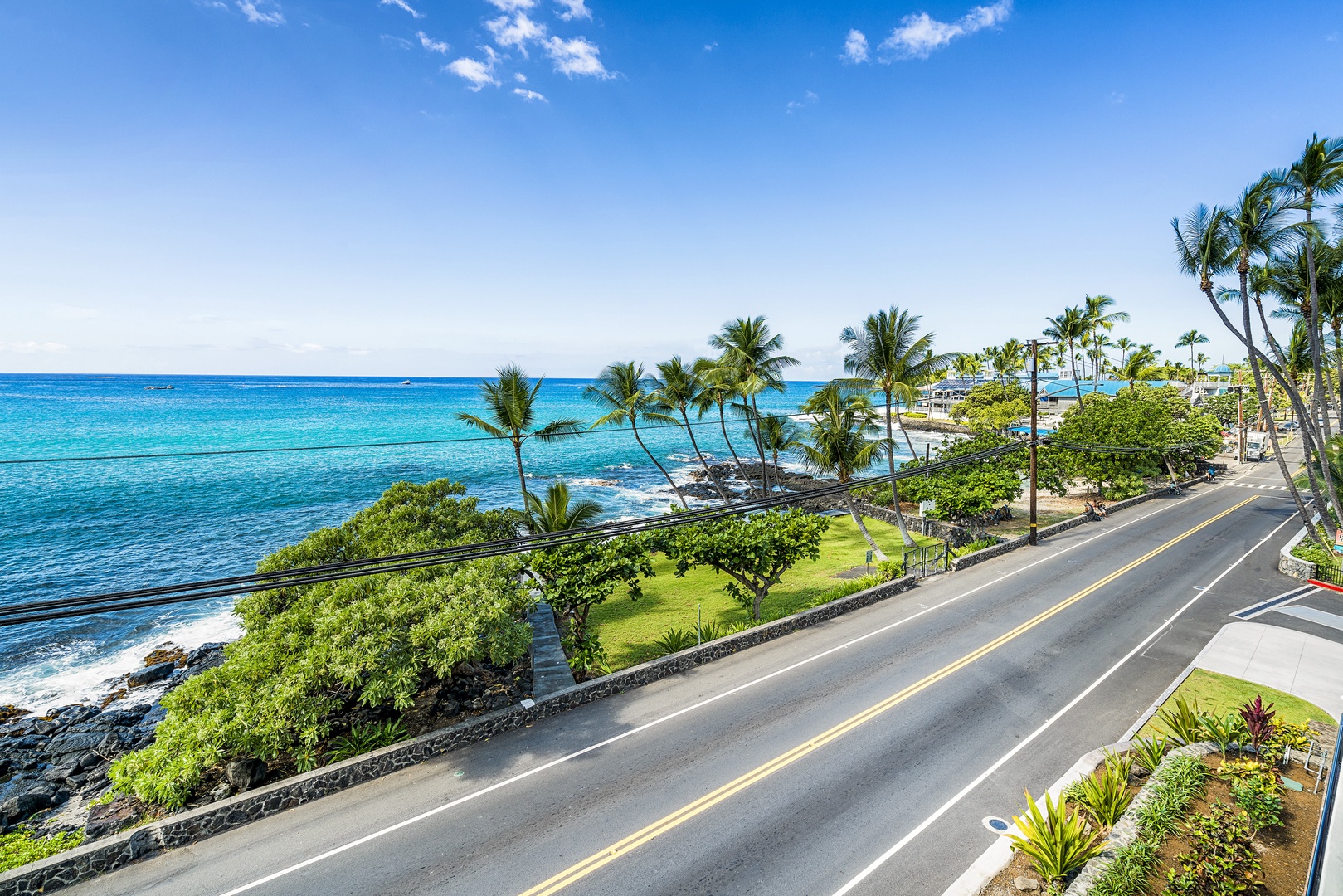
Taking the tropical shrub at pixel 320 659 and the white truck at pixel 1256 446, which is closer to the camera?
the tropical shrub at pixel 320 659

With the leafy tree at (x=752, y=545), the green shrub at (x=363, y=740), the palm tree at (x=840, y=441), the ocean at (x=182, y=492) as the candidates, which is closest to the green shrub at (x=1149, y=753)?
the leafy tree at (x=752, y=545)

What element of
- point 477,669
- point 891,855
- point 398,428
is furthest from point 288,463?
point 891,855

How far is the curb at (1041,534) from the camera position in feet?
81.0

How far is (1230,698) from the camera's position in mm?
13305

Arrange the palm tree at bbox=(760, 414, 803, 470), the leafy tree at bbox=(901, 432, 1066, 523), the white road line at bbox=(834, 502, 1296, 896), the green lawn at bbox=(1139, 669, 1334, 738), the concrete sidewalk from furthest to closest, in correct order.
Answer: the palm tree at bbox=(760, 414, 803, 470) < the leafy tree at bbox=(901, 432, 1066, 523) < the concrete sidewalk < the green lawn at bbox=(1139, 669, 1334, 738) < the white road line at bbox=(834, 502, 1296, 896)

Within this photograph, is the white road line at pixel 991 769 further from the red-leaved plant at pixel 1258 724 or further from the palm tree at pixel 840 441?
the palm tree at pixel 840 441

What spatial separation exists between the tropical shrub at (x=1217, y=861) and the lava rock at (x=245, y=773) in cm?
1447

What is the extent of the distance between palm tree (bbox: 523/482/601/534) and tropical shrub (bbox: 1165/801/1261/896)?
54.1 feet

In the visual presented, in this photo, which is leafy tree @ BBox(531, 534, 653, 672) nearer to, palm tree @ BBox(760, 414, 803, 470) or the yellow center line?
the yellow center line

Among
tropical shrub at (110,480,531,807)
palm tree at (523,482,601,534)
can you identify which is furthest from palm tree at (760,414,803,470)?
tropical shrub at (110,480,531,807)

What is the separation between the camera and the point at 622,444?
86.7 metres

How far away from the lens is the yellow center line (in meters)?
8.89

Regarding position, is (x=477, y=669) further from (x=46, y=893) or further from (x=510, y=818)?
(x=46, y=893)

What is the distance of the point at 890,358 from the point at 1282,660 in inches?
666
